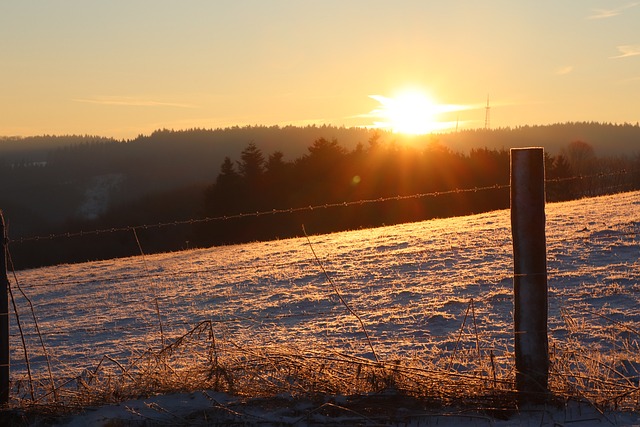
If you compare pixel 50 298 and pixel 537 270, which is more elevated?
pixel 537 270

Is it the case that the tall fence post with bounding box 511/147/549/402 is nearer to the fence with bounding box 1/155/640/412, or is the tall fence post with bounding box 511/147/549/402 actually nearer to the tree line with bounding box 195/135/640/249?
the fence with bounding box 1/155/640/412

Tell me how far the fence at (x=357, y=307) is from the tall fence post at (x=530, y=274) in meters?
0.22

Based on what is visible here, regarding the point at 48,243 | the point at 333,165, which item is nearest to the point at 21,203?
the point at 48,243

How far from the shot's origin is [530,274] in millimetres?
4984

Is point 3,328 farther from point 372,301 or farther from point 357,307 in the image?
point 372,301

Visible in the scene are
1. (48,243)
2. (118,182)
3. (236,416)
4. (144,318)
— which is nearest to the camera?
(236,416)

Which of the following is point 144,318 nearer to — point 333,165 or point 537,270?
point 537,270

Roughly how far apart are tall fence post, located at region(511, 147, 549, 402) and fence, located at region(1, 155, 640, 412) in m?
0.22

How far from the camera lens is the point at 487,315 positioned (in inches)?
394

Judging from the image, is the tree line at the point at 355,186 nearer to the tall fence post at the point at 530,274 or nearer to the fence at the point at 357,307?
the fence at the point at 357,307

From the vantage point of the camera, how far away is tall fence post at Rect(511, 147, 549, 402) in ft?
16.1

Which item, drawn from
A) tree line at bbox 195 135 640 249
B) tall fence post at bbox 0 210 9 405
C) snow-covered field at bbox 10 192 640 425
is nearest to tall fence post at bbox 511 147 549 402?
snow-covered field at bbox 10 192 640 425

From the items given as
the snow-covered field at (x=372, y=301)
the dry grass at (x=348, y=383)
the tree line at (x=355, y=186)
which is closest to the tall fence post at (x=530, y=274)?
the dry grass at (x=348, y=383)

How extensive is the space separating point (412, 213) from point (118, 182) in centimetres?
15818
